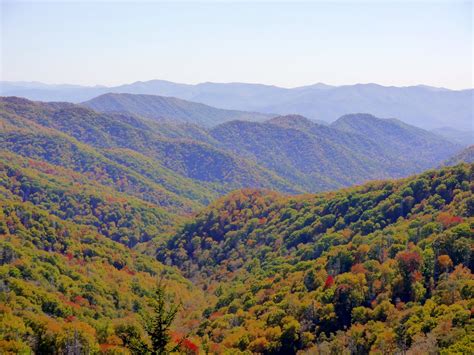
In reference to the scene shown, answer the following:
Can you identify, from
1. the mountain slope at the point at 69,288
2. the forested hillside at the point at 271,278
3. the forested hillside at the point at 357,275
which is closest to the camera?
the forested hillside at the point at 357,275

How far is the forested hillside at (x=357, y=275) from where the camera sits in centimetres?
5766

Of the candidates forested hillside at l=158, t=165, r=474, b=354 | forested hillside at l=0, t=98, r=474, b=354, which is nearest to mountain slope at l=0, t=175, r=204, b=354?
forested hillside at l=0, t=98, r=474, b=354

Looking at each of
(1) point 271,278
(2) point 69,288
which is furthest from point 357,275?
(2) point 69,288

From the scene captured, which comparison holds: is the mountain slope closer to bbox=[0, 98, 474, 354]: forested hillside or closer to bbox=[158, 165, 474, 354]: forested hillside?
bbox=[0, 98, 474, 354]: forested hillside

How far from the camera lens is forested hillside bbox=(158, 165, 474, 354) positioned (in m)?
57.7

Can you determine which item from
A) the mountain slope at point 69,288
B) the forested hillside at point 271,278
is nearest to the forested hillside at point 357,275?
the forested hillside at point 271,278

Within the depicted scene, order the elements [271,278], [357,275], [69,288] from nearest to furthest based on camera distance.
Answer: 1. [357,275]
2. [69,288]
3. [271,278]

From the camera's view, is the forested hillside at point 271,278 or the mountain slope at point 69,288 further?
the mountain slope at point 69,288

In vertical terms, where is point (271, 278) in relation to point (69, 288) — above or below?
above

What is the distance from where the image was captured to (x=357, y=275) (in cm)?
7344

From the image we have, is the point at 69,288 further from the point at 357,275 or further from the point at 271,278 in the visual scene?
the point at 357,275

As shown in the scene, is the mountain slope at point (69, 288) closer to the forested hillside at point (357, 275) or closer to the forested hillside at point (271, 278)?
the forested hillside at point (271, 278)

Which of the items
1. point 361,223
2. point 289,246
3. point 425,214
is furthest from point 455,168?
point 289,246

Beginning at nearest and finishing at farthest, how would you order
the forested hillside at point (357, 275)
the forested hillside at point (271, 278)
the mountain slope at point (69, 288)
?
the forested hillside at point (357, 275) → the forested hillside at point (271, 278) → the mountain slope at point (69, 288)
